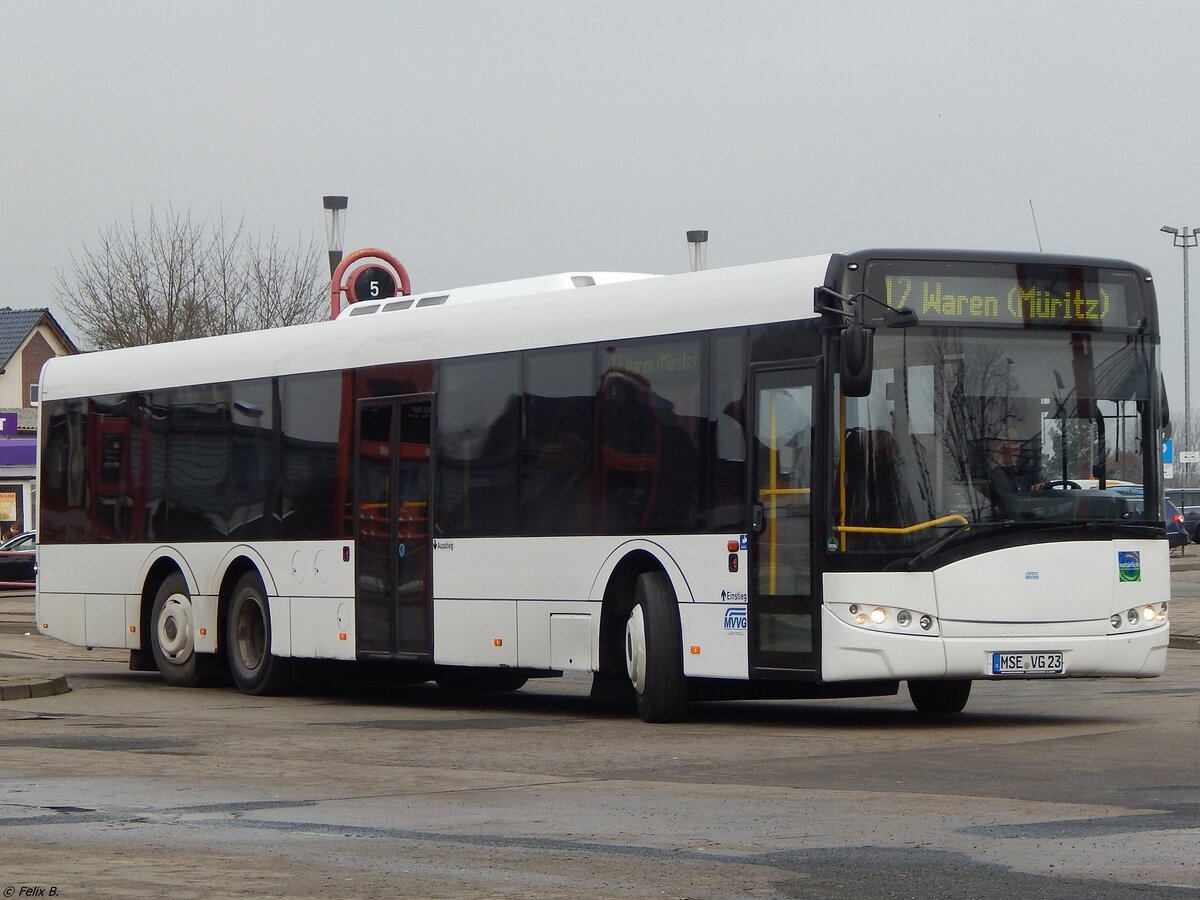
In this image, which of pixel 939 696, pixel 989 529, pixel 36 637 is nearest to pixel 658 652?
pixel 939 696

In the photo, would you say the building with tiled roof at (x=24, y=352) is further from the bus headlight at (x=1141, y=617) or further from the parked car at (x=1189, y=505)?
the bus headlight at (x=1141, y=617)

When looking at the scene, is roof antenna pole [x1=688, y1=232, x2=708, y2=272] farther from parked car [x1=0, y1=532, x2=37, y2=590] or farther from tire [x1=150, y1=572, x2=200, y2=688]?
parked car [x1=0, y1=532, x2=37, y2=590]

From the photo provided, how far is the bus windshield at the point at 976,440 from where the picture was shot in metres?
14.5

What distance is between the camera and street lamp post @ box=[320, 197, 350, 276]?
29.1m

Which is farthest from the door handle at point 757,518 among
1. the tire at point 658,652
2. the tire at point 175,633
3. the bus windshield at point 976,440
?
the tire at point 175,633

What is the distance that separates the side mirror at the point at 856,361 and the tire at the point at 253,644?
7276 mm

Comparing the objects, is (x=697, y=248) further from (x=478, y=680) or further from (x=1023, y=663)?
(x=1023, y=663)

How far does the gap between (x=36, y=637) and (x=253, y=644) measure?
470 inches

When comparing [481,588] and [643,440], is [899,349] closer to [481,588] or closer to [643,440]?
[643,440]

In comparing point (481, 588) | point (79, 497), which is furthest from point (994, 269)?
point (79, 497)

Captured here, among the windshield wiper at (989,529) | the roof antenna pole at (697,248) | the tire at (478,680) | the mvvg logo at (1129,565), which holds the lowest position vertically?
the tire at (478,680)

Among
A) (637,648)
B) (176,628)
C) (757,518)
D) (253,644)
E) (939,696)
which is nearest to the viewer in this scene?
(757,518)

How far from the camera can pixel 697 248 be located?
97.3 feet

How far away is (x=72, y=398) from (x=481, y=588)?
6941 mm
